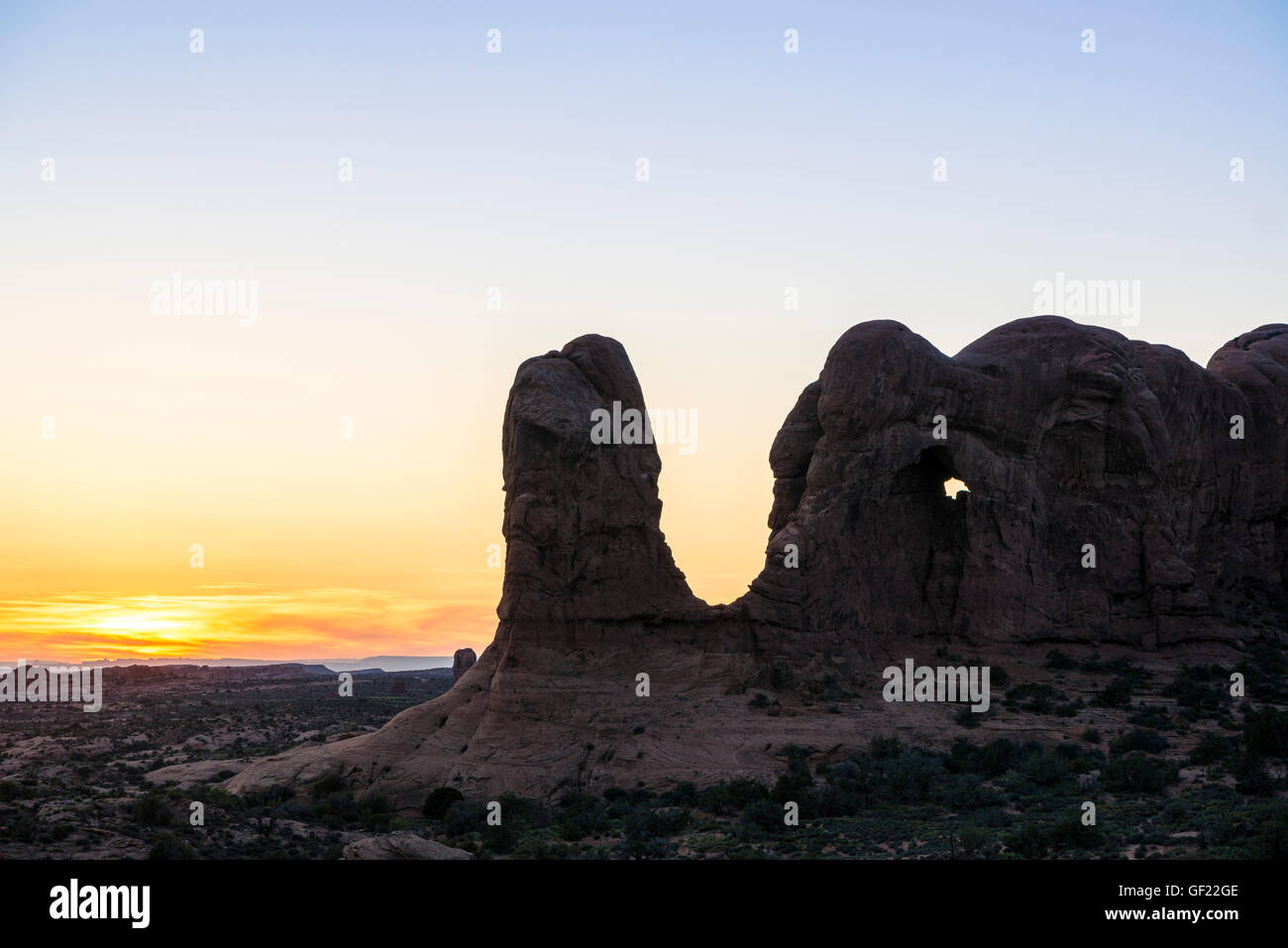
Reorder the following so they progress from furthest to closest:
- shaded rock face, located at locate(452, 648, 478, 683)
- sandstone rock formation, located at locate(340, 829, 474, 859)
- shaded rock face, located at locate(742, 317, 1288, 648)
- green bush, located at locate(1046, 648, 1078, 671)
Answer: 1. shaded rock face, located at locate(452, 648, 478, 683)
2. green bush, located at locate(1046, 648, 1078, 671)
3. shaded rock face, located at locate(742, 317, 1288, 648)
4. sandstone rock formation, located at locate(340, 829, 474, 859)

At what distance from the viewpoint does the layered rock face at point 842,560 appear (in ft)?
130

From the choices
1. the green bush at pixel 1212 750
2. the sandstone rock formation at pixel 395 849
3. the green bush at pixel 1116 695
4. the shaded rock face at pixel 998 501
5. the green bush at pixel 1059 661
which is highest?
the shaded rock face at pixel 998 501

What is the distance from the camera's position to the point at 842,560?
4378cm

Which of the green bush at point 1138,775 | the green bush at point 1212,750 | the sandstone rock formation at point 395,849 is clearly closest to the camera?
the sandstone rock formation at point 395,849

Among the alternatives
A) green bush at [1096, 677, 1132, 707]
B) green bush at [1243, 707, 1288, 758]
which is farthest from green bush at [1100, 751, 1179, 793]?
green bush at [1096, 677, 1132, 707]

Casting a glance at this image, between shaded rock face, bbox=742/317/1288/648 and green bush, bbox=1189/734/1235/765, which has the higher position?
shaded rock face, bbox=742/317/1288/648

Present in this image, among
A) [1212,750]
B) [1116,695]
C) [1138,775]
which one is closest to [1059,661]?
[1116,695]

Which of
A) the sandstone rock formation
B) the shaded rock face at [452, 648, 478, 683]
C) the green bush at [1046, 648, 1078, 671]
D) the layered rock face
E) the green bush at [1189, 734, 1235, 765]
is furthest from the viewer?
the shaded rock face at [452, 648, 478, 683]

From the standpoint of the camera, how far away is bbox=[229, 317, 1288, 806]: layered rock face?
130 ft

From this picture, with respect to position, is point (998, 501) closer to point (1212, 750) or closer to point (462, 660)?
point (1212, 750)

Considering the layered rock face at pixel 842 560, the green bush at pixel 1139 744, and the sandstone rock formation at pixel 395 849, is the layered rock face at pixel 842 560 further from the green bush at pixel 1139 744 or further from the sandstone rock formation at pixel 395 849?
the sandstone rock formation at pixel 395 849

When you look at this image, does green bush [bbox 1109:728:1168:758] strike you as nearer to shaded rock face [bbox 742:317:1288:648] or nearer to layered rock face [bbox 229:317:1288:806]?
layered rock face [bbox 229:317:1288:806]

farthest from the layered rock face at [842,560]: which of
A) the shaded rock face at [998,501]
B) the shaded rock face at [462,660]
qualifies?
the shaded rock face at [462,660]
